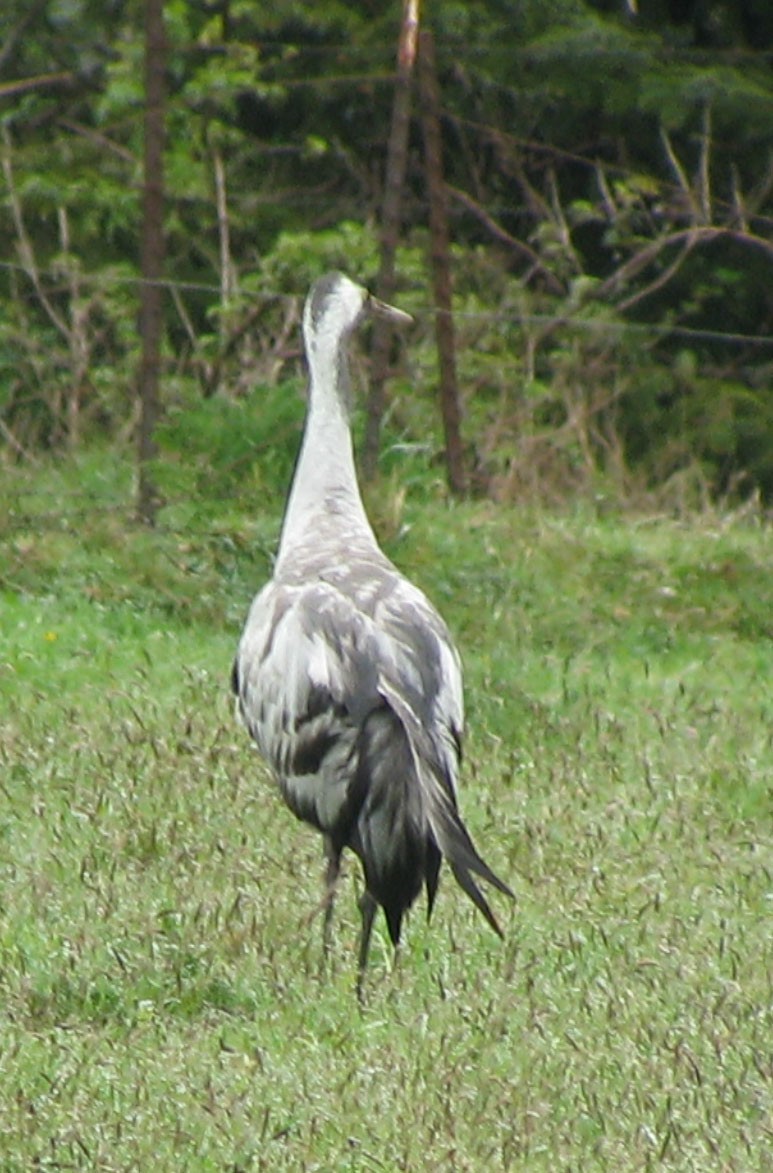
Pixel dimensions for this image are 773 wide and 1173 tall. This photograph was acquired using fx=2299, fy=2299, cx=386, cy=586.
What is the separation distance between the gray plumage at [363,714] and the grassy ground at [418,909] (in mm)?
388

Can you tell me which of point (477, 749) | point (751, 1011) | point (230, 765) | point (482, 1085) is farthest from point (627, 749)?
point (482, 1085)

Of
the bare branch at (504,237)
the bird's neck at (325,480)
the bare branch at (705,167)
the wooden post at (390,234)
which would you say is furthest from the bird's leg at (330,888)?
the bare branch at (504,237)

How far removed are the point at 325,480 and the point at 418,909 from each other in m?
1.36

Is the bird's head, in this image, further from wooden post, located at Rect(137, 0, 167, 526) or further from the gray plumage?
wooden post, located at Rect(137, 0, 167, 526)

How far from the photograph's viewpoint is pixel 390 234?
1145cm

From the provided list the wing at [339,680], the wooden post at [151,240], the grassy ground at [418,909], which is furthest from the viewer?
the wooden post at [151,240]

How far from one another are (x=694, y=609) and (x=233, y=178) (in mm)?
7383

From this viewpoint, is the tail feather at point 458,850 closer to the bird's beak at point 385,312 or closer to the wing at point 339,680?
the wing at point 339,680

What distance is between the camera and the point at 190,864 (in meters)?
6.79

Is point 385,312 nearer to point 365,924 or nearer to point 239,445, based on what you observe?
point 365,924

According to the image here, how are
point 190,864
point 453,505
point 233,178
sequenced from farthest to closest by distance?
1. point 233,178
2. point 453,505
3. point 190,864

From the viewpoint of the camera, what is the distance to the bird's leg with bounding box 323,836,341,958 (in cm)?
621

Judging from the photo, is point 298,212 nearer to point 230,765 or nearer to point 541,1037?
point 230,765

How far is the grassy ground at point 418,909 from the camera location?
4898 millimetres
